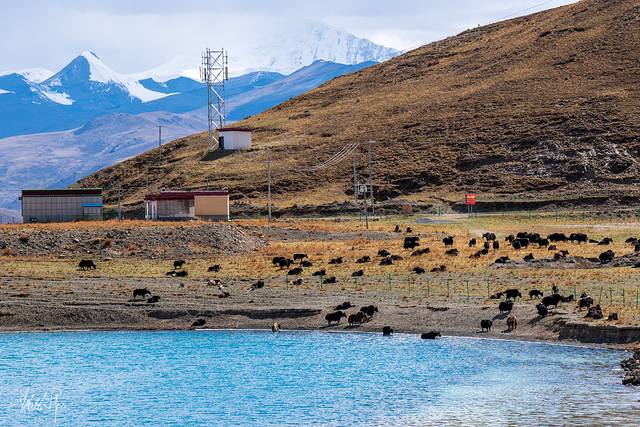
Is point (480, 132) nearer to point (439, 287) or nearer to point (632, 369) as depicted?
point (439, 287)

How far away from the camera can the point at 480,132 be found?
15650 cm

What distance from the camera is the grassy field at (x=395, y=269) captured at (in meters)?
58.8

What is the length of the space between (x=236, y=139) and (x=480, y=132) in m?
35.4

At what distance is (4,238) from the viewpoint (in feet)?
258

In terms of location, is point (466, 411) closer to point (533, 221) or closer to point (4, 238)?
point (4, 238)

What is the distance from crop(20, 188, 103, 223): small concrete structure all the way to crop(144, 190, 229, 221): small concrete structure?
569 cm

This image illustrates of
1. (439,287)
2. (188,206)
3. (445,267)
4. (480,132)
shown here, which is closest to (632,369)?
(439,287)

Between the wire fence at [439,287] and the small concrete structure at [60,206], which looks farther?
the small concrete structure at [60,206]

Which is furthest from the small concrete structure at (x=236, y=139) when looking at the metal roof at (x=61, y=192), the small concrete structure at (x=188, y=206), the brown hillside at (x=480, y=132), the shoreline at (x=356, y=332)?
the shoreline at (x=356, y=332)

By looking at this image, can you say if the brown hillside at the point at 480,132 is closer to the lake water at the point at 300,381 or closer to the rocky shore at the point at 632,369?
the lake water at the point at 300,381

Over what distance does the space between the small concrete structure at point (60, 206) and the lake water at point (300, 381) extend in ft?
193

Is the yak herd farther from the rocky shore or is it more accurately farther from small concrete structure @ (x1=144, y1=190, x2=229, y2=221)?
small concrete structure @ (x1=144, y1=190, x2=229, y2=221)

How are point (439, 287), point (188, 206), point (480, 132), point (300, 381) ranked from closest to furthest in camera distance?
point (300, 381)
point (439, 287)
point (188, 206)
point (480, 132)

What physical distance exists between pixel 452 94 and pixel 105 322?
123 metres
